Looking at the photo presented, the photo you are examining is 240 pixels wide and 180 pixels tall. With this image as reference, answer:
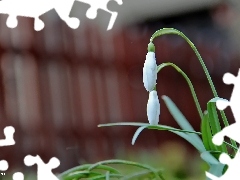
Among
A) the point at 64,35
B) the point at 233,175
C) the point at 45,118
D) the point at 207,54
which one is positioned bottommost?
the point at 233,175

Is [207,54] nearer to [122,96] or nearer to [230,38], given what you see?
[230,38]

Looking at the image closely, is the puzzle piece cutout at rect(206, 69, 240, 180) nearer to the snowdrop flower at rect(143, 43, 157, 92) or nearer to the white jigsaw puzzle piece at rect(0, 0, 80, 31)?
the snowdrop flower at rect(143, 43, 157, 92)

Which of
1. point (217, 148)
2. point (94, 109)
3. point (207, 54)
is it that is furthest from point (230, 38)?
point (217, 148)

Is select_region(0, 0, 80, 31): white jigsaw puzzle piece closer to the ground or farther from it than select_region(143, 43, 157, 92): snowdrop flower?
farther from it

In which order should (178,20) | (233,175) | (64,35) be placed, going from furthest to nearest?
(178,20), (64,35), (233,175)

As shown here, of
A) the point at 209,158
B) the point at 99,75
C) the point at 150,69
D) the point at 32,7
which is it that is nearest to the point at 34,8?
the point at 32,7

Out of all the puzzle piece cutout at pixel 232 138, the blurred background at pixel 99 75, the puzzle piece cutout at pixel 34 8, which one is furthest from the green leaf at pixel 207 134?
the blurred background at pixel 99 75

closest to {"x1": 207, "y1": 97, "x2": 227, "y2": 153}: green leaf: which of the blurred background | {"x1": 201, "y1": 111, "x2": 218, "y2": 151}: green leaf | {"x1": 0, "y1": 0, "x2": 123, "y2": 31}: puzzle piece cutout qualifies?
{"x1": 201, "y1": 111, "x2": 218, "y2": 151}: green leaf

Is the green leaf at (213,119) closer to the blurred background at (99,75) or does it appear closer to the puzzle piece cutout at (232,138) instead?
the puzzle piece cutout at (232,138)
